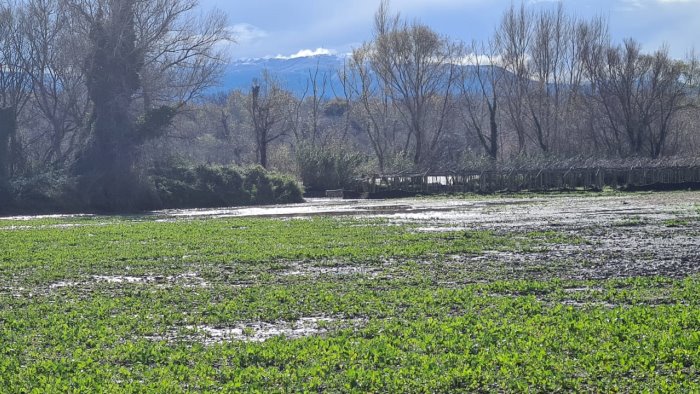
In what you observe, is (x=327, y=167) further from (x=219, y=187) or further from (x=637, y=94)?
(x=637, y=94)

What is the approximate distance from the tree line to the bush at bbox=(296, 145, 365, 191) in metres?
0.10

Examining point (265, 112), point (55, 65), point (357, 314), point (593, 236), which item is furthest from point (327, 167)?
point (357, 314)

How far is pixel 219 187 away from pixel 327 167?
14.9 m

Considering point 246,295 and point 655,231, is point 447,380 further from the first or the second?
point 655,231

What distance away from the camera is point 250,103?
352 feet

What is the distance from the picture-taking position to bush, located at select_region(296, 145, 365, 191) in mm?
73569

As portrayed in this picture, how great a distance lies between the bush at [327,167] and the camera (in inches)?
2896

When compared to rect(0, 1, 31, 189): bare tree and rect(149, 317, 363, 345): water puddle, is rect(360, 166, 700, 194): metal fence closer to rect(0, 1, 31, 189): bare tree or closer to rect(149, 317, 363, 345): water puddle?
rect(0, 1, 31, 189): bare tree

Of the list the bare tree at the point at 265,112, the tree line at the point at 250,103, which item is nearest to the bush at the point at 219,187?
the tree line at the point at 250,103

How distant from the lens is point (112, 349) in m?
11.3

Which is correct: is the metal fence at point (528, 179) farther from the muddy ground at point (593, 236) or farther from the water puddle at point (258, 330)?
the water puddle at point (258, 330)

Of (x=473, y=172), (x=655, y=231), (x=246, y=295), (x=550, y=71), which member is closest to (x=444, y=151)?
(x=550, y=71)

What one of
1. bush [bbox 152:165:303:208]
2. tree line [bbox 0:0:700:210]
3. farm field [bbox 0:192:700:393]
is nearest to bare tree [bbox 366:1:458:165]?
tree line [bbox 0:0:700:210]

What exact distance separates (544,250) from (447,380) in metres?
14.5
